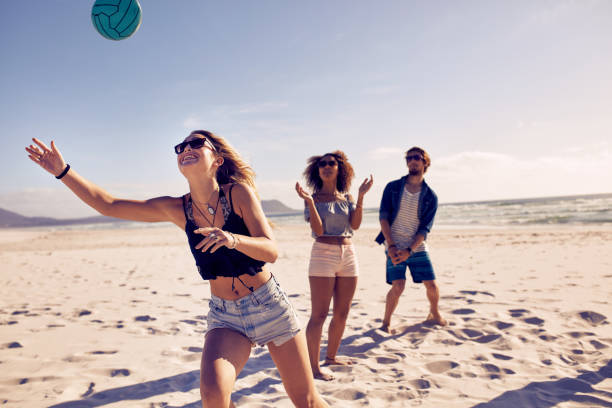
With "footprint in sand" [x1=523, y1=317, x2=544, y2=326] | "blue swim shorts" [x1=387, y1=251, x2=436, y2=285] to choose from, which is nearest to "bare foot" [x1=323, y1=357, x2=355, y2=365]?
"blue swim shorts" [x1=387, y1=251, x2=436, y2=285]

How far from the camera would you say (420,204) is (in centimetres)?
506

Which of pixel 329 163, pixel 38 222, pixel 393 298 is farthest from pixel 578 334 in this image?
pixel 38 222

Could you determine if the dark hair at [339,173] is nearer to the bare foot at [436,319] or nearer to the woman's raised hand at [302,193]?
the woman's raised hand at [302,193]

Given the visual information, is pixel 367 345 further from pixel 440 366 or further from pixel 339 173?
pixel 339 173

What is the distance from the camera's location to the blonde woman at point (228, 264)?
84.9 inches

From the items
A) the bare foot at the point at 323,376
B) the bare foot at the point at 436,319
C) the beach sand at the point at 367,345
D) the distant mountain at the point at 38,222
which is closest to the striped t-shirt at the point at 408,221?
the bare foot at the point at 436,319

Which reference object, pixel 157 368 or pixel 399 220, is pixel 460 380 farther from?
pixel 157 368

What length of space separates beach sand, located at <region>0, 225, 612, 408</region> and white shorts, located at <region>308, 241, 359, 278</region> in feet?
→ 3.31

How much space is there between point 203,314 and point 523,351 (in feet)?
14.5

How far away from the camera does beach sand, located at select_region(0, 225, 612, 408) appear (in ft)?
11.0

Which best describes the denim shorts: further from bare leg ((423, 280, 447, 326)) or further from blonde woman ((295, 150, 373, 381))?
bare leg ((423, 280, 447, 326))

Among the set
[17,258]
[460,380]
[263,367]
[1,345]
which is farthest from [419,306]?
[17,258]

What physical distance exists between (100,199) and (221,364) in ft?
4.16

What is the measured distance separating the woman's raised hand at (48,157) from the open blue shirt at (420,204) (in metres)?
3.79
